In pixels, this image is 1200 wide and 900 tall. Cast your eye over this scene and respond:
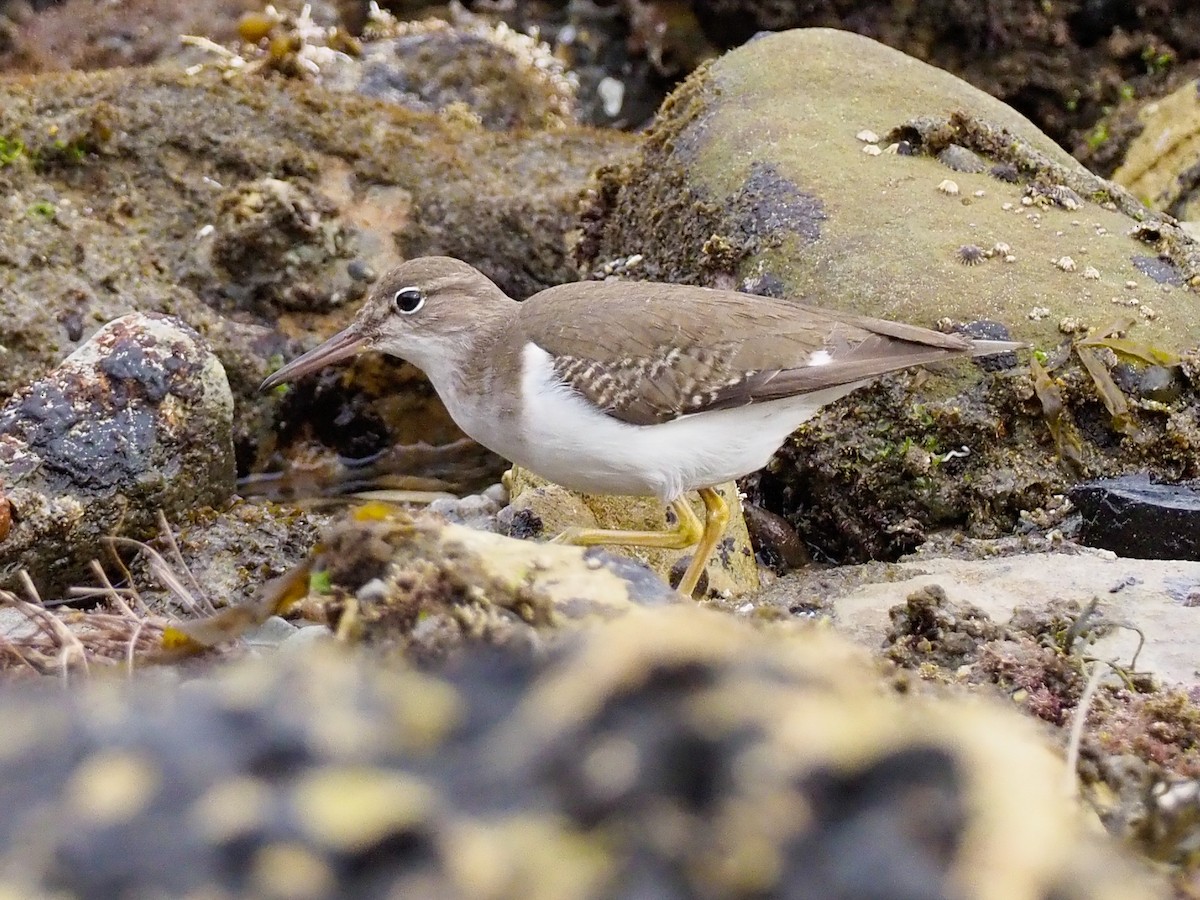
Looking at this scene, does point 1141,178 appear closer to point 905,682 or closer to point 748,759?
point 905,682

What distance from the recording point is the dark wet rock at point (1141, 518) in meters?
5.12

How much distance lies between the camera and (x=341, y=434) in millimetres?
7965

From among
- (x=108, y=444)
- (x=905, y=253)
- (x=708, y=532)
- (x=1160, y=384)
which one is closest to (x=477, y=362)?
(x=708, y=532)

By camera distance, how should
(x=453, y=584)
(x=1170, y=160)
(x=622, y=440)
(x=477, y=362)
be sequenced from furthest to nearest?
(x=1170, y=160) < (x=477, y=362) < (x=622, y=440) < (x=453, y=584)

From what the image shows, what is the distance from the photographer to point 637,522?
220 inches

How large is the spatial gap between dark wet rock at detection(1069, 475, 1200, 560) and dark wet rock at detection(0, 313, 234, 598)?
4.15m

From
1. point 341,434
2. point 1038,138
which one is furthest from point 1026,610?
point 341,434

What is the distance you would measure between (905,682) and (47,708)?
1.55 meters

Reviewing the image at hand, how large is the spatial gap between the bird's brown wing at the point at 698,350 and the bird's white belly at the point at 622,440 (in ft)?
0.19

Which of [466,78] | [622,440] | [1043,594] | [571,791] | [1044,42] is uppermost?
[571,791]

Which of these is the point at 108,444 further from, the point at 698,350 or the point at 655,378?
the point at 698,350

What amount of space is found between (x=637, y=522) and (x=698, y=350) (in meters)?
1.18

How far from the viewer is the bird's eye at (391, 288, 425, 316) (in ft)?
16.9

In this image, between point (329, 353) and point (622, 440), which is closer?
point (622, 440)
